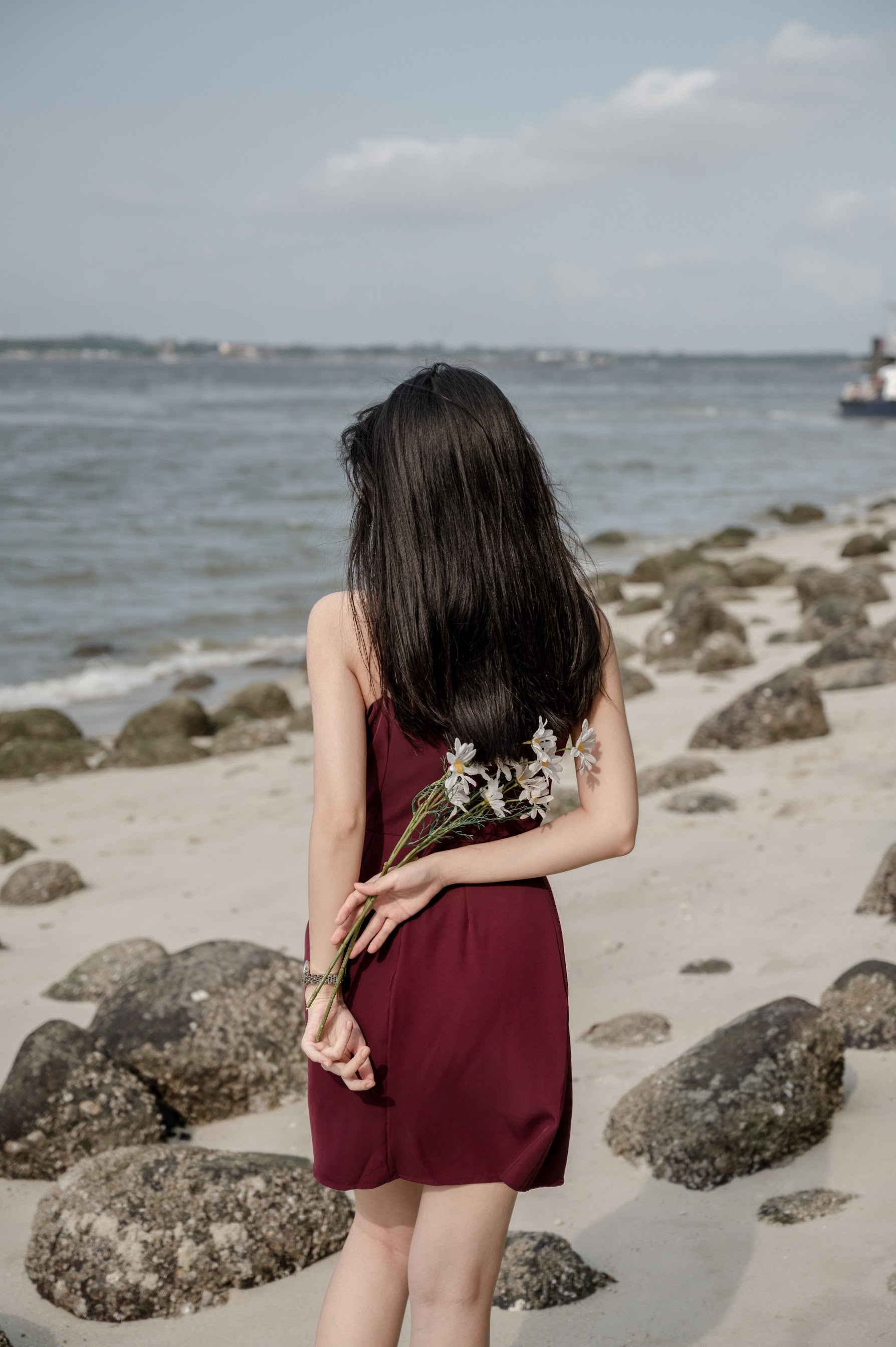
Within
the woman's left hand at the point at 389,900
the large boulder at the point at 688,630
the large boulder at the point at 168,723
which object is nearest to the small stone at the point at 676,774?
the large boulder at the point at 688,630

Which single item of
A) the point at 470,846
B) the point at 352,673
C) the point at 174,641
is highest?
the point at 352,673

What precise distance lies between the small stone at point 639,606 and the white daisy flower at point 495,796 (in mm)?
12715

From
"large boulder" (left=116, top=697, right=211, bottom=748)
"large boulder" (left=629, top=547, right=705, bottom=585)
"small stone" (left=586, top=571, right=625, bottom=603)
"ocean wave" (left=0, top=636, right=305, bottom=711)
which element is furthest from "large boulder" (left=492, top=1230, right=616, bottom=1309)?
"large boulder" (left=629, top=547, right=705, bottom=585)

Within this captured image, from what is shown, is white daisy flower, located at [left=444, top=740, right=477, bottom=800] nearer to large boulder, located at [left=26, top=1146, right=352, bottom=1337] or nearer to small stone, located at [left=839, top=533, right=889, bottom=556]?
large boulder, located at [left=26, top=1146, right=352, bottom=1337]

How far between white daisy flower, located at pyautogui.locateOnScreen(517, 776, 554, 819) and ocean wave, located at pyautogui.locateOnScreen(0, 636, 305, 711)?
1013 centimetres

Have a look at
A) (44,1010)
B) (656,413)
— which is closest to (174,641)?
(44,1010)

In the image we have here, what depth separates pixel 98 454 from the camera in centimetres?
3603

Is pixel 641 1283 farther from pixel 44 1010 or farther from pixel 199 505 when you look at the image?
pixel 199 505

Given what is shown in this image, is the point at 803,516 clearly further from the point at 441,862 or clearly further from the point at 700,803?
the point at 441,862

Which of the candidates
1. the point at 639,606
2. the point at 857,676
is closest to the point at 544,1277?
the point at 857,676

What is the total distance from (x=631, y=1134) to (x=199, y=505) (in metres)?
24.5

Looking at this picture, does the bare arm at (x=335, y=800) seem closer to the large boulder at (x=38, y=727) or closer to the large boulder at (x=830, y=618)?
the large boulder at (x=38, y=727)

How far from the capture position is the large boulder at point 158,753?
32.1 feet

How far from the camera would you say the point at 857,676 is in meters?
8.91
